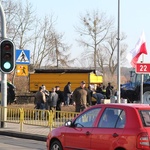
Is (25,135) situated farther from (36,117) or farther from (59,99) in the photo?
(59,99)

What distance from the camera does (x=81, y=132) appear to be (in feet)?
36.7

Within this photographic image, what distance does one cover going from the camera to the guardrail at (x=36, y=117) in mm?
18219

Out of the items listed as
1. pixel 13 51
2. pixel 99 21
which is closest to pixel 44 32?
pixel 99 21

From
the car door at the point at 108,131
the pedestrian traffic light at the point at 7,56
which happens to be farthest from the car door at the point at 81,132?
the pedestrian traffic light at the point at 7,56

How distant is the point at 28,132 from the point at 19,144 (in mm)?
2790

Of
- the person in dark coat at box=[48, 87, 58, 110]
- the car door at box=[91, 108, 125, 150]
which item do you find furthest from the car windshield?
the person in dark coat at box=[48, 87, 58, 110]

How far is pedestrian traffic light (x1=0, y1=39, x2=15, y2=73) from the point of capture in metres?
19.8

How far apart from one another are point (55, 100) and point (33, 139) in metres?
6.63

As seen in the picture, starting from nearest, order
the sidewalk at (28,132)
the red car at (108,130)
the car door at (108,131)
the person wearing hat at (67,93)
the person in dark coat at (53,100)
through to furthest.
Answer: the red car at (108,130), the car door at (108,131), the sidewalk at (28,132), the person in dark coat at (53,100), the person wearing hat at (67,93)

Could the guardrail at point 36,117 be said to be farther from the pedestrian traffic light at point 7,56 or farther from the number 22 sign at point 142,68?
the number 22 sign at point 142,68

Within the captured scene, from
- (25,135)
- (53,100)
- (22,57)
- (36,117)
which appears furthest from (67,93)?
(25,135)

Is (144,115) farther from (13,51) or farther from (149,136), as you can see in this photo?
(13,51)

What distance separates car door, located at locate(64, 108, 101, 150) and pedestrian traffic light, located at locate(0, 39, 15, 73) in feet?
28.4

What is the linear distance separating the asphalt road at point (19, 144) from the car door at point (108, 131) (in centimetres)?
448
